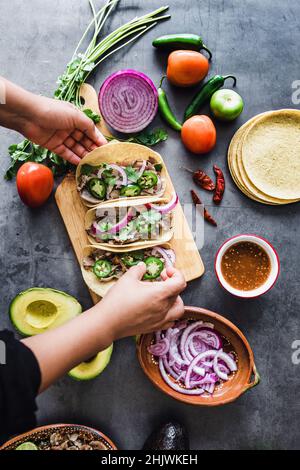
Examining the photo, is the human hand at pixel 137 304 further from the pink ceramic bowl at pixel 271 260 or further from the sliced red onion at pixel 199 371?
the sliced red onion at pixel 199 371

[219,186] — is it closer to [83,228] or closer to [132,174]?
[132,174]

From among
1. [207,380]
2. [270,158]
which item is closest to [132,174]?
[270,158]

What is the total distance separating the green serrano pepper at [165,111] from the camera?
294 centimetres

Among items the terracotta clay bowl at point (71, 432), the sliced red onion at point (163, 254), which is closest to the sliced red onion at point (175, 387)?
the terracotta clay bowl at point (71, 432)

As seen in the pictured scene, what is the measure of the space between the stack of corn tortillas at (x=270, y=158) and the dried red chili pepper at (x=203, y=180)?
16 cm

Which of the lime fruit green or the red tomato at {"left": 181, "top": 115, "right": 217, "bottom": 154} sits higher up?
the lime fruit green

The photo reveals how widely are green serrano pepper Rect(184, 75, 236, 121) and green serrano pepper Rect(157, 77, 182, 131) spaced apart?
8 cm

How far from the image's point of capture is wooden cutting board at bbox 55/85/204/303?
287 cm

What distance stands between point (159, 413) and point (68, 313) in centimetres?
86

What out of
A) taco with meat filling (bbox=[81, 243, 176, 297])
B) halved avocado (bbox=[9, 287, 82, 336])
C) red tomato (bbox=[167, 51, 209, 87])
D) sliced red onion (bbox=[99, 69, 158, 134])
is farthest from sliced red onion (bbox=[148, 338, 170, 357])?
red tomato (bbox=[167, 51, 209, 87])

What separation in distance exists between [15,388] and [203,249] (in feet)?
4.93

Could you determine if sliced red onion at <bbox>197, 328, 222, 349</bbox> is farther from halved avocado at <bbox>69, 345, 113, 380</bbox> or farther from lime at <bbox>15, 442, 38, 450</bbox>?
lime at <bbox>15, 442, 38, 450</bbox>

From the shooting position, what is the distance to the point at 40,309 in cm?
Result: 275
